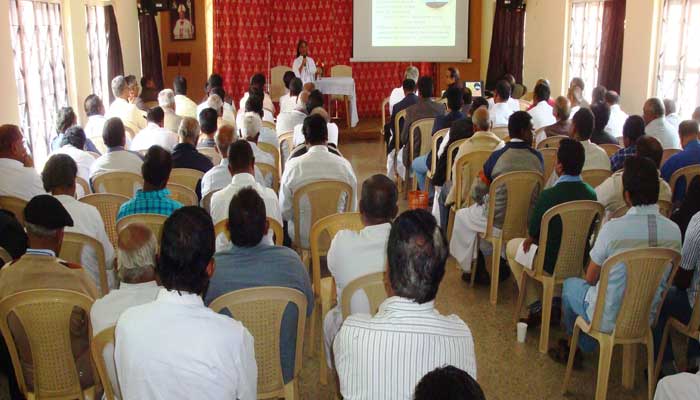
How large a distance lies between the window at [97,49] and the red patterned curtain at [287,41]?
320 cm

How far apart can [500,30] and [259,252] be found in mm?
9690

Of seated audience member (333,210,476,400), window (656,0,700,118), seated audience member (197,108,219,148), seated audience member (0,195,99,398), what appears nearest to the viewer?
seated audience member (333,210,476,400)

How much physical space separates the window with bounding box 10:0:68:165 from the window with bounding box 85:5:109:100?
42.1 inches

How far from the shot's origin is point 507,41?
458 inches

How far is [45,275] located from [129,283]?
530mm

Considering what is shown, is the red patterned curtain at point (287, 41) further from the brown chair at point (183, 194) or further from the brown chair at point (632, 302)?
the brown chair at point (632, 302)

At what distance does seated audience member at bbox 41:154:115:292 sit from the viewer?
3650 millimetres

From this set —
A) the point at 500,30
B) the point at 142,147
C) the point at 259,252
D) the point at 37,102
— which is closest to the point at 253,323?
the point at 259,252

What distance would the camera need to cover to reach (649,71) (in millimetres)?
8070

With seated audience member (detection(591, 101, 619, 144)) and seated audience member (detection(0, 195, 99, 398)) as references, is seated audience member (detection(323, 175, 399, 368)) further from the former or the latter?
seated audience member (detection(591, 101, 619, 144))

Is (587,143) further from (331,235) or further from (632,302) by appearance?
(331,235)

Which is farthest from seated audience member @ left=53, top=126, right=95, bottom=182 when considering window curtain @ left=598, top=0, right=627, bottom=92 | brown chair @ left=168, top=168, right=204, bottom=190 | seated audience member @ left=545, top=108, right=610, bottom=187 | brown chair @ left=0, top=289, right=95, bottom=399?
window curtain @ left=598, top=0, right=627, bottom=92

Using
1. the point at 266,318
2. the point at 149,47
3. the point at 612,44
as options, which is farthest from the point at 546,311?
the point at 149,47

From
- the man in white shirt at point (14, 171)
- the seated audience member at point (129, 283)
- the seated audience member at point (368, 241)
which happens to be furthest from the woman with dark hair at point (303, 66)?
the seated audience member at point (129, 283)
